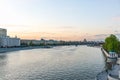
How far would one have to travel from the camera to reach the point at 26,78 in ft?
138

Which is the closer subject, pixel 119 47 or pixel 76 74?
pixel 76 74

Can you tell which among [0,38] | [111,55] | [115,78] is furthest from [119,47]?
[0,38]

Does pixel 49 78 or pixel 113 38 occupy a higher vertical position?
pixel 113 38

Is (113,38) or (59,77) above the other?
(113,38)

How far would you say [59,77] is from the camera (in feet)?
139

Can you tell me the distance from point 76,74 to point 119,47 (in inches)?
1877

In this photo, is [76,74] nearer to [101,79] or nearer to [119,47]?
[101,79]

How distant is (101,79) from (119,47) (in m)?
58.6

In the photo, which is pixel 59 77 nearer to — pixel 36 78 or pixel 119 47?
pixel 36 78

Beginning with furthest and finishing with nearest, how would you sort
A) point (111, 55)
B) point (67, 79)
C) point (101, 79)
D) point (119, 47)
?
point (119, 47)
point (111, 55)
point (67, 79)
point (101, 79)

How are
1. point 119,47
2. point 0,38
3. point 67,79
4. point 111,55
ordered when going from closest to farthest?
point 67,79 < point 111,55 < point 119,47 < point 0,38

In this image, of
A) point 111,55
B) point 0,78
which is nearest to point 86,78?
point 0,78

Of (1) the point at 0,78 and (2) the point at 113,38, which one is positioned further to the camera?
(2) the point at 113,38

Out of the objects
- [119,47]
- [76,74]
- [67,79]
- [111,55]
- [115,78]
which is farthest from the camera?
[119,47]
